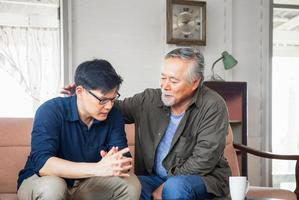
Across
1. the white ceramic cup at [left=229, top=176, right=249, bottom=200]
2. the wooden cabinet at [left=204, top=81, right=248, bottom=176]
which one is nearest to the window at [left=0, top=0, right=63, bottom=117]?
the wooden cabinet at [left=204, top=81, right=248, bottom=176]

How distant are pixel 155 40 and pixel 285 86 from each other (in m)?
1.64

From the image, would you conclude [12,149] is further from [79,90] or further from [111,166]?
[111,166]

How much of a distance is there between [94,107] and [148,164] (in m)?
0.60

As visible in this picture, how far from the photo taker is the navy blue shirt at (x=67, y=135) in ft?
5.24

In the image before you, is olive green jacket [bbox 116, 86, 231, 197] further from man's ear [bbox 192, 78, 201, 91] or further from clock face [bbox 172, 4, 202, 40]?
clock face [bbox 172, 4, 202, 40]

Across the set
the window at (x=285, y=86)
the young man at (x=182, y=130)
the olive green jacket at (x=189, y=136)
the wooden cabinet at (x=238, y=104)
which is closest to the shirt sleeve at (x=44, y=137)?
the young man at (x=182, y=130)

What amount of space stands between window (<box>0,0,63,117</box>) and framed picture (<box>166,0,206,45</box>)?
110cm

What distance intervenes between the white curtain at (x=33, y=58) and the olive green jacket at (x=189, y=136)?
5.63 feet

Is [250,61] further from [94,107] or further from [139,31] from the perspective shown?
[94,107]

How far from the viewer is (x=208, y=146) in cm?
198

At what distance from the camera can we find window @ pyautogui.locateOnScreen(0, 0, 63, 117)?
3584mm

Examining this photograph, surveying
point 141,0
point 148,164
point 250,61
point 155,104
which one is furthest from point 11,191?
point 250,61

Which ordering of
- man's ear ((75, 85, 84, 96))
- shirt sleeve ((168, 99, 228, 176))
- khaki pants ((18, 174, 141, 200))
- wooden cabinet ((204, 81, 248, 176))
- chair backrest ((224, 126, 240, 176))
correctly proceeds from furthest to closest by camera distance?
1. wooden cabinet ((204, 81, 248, 176))
2. chair backrest ((224, 126, 240, 176))
3. shirt sleeve ((168, 99, 228, 176))
4. man's ear ((75, 85, 84, 96))
5. khaki pants ((18, 174, 141, 200))

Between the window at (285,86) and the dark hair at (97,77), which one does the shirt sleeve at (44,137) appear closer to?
the dark hair at (97,77)
